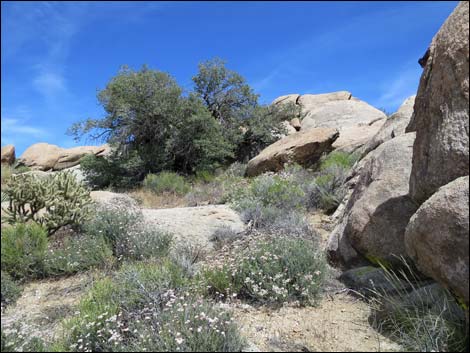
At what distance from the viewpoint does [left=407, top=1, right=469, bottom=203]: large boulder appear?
3.18 metres

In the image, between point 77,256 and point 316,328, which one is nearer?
point 316,328

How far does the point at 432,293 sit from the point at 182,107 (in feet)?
43.0

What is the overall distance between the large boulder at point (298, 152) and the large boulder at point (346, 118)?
263cm

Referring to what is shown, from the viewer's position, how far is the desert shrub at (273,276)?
422 centimetres

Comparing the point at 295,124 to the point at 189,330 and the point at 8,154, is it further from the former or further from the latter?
the point at 189,330

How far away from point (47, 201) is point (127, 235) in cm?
144

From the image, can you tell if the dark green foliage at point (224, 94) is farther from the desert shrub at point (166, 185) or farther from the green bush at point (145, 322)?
the green bush at point (145, 322)

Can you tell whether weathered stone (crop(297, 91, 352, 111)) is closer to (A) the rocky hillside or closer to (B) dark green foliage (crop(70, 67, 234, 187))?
(B) dark green foliage (crop(70, 67, 234, 187))

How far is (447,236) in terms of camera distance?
284 centimetres

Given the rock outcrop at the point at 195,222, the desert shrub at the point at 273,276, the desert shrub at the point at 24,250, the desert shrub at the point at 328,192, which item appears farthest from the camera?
the desert shrub at the point at 328,192

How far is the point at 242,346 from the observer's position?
10.0 ft

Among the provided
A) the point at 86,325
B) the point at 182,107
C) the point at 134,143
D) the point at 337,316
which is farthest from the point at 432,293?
the point at 134,143

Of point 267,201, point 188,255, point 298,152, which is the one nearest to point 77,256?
point 188,255

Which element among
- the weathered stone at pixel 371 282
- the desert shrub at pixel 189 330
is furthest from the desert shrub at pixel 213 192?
the desert shrub at pixel 189 330
